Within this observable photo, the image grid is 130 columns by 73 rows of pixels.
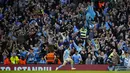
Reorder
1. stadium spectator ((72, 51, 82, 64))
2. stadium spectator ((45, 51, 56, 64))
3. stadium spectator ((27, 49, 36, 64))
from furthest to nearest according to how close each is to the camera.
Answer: stadium spectator ((27, 49, 36, 64)) < stadium spectator ((72, 51, 82, 64)) < stadium spectator ((45, 51, 56, 64))

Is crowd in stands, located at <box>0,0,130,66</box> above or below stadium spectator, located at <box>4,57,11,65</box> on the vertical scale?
above

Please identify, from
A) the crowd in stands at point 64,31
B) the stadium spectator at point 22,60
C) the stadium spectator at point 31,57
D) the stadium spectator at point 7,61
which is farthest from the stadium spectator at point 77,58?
the stadium spectator at point 7,61

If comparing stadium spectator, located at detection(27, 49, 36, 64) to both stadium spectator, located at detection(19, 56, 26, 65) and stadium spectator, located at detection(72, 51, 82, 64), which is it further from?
stadium spectator, located at detection(72, 51, 82, 64)

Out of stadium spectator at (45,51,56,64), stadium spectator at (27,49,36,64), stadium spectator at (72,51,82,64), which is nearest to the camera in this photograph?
stadium spectator at (45,51,56,64)

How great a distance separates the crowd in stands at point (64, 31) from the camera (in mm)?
19469

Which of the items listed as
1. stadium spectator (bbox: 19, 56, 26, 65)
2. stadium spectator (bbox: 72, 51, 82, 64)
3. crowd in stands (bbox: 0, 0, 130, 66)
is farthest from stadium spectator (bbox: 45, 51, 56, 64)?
stadium spectator (bbox: 19, 56, 26, 65)

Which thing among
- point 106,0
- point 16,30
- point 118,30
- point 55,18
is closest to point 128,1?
point 106,0

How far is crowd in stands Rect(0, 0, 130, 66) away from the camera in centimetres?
1947

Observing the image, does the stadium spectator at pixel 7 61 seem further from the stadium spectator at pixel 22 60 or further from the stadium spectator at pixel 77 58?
the stadium spectator at pixel 77 58

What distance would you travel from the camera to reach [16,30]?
2161cm

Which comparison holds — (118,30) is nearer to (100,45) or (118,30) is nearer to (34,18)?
(100,45)

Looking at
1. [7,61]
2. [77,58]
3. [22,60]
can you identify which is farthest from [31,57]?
[77,58]

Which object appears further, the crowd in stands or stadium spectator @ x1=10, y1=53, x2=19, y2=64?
the crowd in stands

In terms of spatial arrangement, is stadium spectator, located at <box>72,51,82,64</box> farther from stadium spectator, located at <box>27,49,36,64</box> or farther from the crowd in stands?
stadium spectator, located at <box>27,49,36,64</box>
